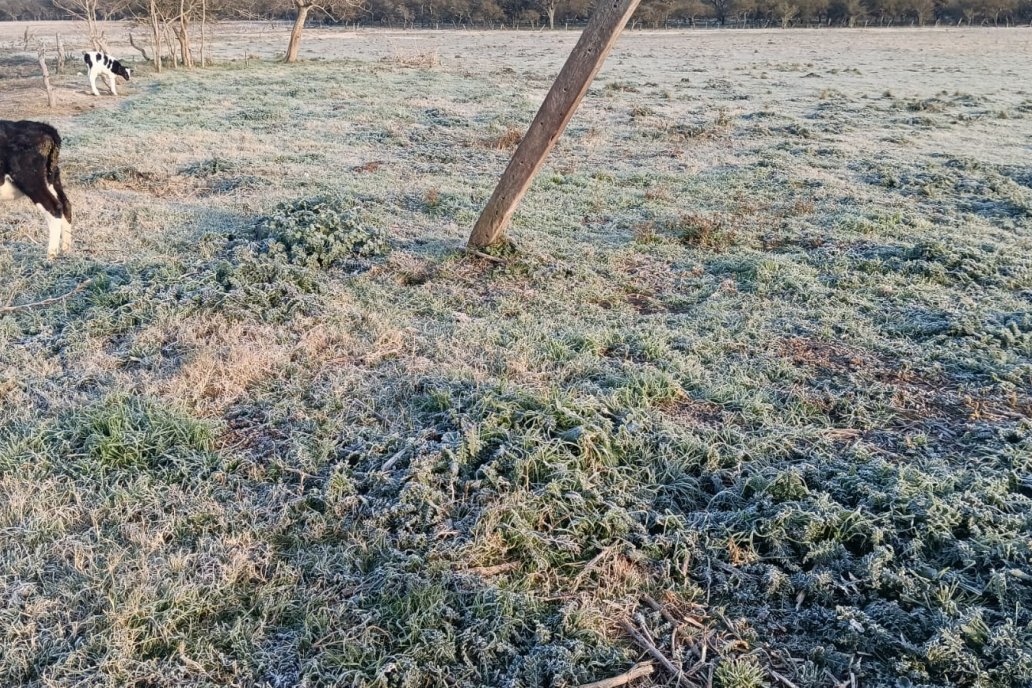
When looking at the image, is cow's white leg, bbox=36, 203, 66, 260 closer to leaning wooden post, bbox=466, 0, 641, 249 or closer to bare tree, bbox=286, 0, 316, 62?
leaning wooden post, bbox=466, 0, 641, 249

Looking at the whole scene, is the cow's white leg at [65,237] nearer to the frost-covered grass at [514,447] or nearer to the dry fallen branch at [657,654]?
the frost-covered grass at [514,447]

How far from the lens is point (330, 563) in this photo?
315 cm

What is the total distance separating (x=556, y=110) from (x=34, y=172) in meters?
5.47

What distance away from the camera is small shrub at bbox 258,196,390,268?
6.77 meters

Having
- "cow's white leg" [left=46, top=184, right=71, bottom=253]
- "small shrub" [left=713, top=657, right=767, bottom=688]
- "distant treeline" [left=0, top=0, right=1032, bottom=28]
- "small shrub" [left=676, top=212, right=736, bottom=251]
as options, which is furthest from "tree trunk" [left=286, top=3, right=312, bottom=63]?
"distant treeline" [left=0, top=0, right=1032, bottom=28]

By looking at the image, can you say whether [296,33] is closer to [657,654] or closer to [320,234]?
[320,234]

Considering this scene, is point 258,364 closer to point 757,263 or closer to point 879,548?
point 879,548

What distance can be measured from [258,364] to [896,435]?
426 cm

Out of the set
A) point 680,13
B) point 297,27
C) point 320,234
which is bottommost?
point 320,234

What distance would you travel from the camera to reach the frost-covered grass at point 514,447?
2756 mm

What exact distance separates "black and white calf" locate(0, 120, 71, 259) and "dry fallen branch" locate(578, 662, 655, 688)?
695cm

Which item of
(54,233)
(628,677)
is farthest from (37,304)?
(628,677)

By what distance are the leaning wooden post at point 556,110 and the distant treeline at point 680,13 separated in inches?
2379

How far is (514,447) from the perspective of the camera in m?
3.73
